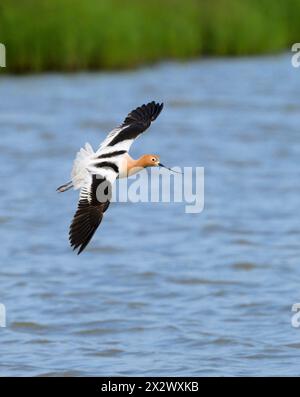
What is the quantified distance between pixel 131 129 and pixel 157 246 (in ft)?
12.9

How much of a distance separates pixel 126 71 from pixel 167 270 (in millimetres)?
13069

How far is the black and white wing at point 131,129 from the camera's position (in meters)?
8.91

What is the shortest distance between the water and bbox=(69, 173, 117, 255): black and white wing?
1.22 meters

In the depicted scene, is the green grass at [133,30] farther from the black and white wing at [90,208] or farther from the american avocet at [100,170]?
the black and white wing at [90,208]

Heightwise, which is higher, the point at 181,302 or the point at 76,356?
the point at 181,302

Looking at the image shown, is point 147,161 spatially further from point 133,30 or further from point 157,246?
point 133,30

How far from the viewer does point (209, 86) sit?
23.6 meters

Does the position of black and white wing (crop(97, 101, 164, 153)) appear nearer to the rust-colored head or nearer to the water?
the rust-colored head

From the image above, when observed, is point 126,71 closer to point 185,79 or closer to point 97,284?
point 185,79

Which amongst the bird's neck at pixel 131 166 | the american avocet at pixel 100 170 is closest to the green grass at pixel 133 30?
the american avocet at pixel 100 170

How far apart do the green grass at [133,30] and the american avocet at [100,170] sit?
42.7ft

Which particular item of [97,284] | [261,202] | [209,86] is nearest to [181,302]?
[97,284]
